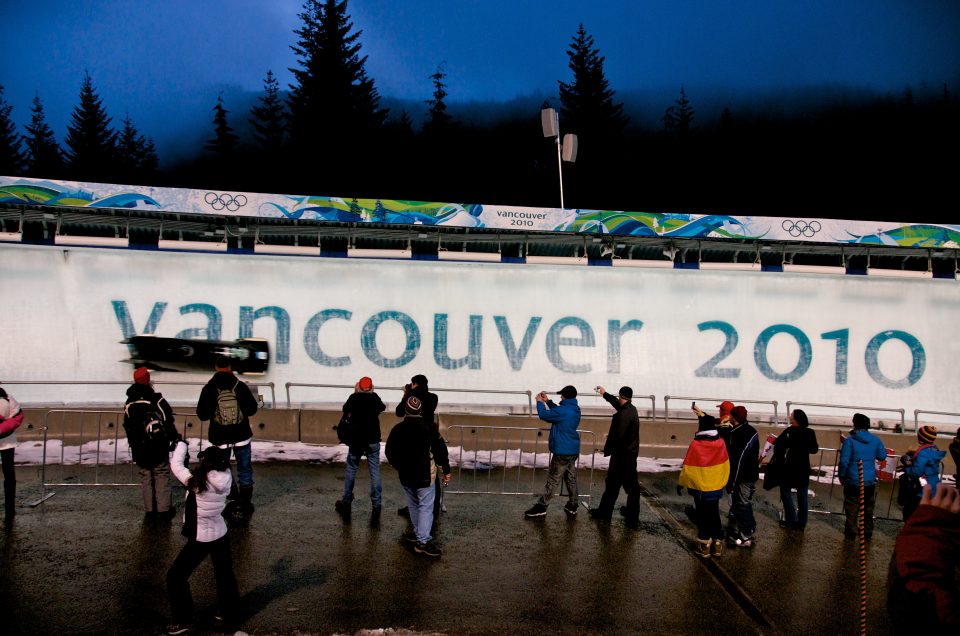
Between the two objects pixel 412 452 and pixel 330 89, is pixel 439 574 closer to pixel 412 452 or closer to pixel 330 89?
pixel 412 452

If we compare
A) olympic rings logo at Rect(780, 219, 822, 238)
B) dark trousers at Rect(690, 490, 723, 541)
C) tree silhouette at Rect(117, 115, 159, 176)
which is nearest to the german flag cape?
dark trousers at Rect(690, 490, 723, 541)

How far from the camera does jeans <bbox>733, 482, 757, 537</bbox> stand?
6621 mm

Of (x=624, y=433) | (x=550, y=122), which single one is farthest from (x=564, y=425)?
(x=550, y=122)

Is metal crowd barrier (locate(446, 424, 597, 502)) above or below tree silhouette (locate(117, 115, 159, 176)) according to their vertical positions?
below

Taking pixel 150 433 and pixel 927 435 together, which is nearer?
pixel 150 433

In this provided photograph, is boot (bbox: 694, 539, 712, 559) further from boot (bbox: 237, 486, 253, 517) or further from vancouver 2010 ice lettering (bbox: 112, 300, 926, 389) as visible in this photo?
vancouver 2010 ice lettering (bbox: 112, 300, 926, 389)

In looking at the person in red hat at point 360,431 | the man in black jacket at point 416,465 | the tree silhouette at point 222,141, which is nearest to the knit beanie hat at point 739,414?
the man in black jacket at point 416,465

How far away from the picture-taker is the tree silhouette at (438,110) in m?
48.1

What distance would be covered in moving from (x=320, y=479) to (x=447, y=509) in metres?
1.99

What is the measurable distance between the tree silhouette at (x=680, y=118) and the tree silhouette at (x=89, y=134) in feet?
147

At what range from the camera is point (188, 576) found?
4289 millimetres

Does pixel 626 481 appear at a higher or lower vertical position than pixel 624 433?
lower

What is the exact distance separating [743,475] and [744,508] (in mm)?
340

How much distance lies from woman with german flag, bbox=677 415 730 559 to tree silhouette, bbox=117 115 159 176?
50.7 m
